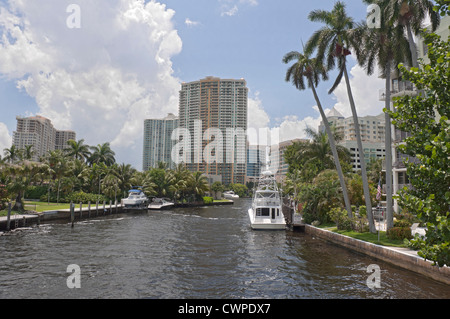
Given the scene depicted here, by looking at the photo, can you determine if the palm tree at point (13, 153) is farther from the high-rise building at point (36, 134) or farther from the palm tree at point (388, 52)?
the high-rise building at point (36, 134)

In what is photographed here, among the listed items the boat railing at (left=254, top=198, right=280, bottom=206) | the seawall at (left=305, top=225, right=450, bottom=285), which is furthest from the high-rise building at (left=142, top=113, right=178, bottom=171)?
the seawall at (left=305, top=225, right=450, bottom=285)

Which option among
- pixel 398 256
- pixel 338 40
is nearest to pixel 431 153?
pixel 398 256

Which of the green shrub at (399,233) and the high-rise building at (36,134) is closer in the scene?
the green shrub at (399,233)

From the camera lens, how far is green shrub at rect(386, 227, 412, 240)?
20078mm

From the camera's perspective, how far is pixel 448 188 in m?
7.41

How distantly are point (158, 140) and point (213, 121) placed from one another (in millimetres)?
42158

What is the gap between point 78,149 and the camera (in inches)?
2803

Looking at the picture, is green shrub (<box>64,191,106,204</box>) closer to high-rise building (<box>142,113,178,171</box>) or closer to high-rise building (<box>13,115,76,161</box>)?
high-rise building (<box>13,115,76,161</box>)

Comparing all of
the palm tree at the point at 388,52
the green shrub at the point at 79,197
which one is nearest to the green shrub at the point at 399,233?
the palm tree at the point at 388,52

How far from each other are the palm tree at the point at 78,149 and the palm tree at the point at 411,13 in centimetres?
6875

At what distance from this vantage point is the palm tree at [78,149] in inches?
2783
